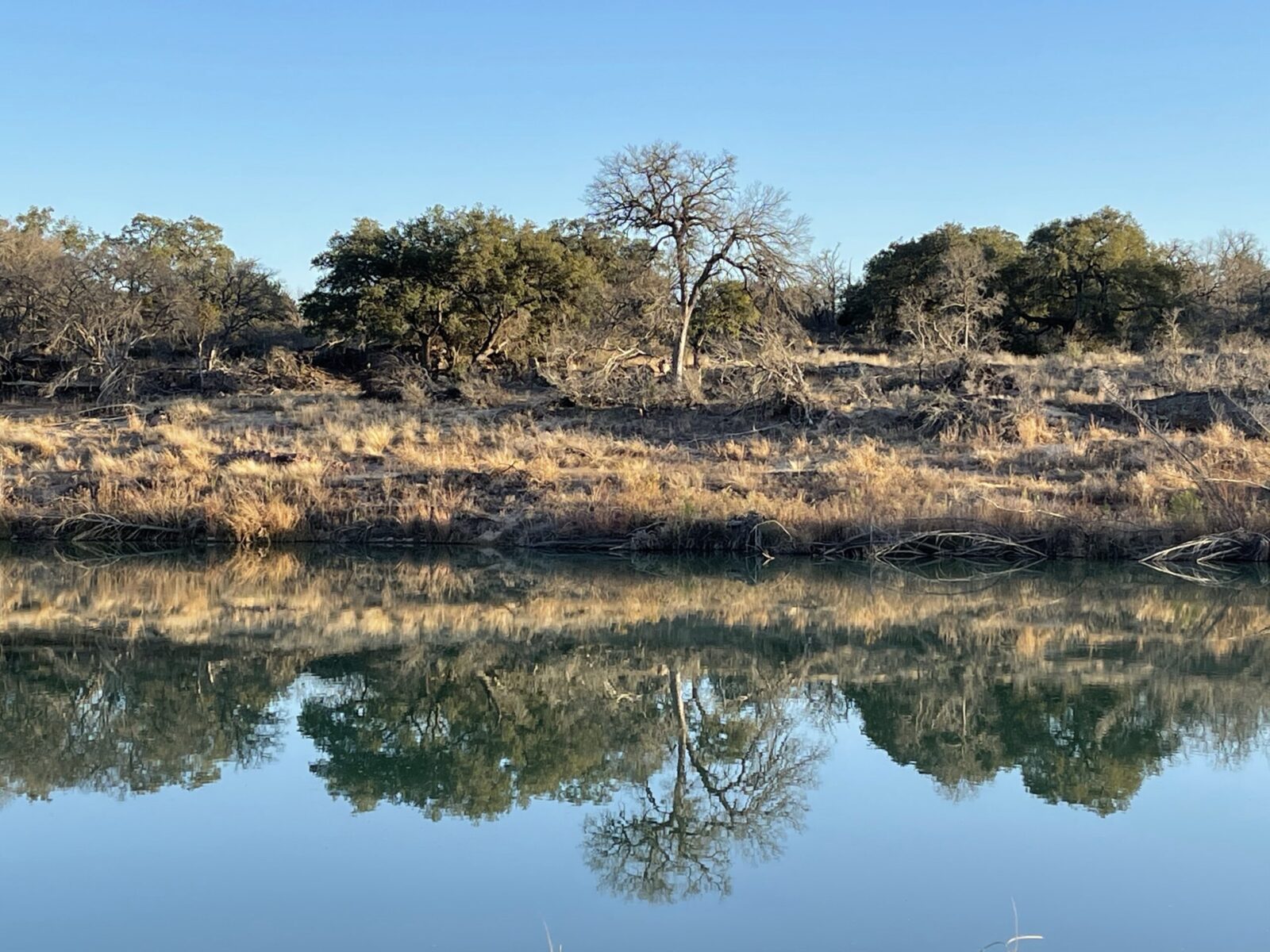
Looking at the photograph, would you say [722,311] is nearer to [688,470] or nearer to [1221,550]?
[688,470]

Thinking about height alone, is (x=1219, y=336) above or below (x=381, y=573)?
above

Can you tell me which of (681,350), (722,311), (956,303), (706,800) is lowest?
(706,800)

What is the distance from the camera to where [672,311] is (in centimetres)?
3231

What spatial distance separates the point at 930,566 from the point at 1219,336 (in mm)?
24065

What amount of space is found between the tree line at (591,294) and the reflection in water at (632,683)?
47.7 ft

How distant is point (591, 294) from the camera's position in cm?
3469

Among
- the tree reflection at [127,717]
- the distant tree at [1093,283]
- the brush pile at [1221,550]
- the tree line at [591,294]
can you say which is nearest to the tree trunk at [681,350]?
the tree line at [591,294]

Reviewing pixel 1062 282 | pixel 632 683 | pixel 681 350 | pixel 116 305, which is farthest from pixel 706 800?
pixel 1062 282

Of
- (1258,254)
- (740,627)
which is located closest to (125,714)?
(740,627)

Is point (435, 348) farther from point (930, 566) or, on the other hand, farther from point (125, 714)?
point (125, 714)

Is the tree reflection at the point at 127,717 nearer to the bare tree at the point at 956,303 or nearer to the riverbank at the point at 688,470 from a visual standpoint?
the riverbank at the point at 688,470

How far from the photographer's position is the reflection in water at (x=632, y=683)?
8.48m

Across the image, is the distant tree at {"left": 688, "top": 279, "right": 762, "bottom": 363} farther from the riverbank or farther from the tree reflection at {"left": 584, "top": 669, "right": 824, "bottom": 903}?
the tree reflection at {"left": 584, "top": 669, "right": 824, "bottom": 903}

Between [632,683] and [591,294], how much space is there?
2431 cm
